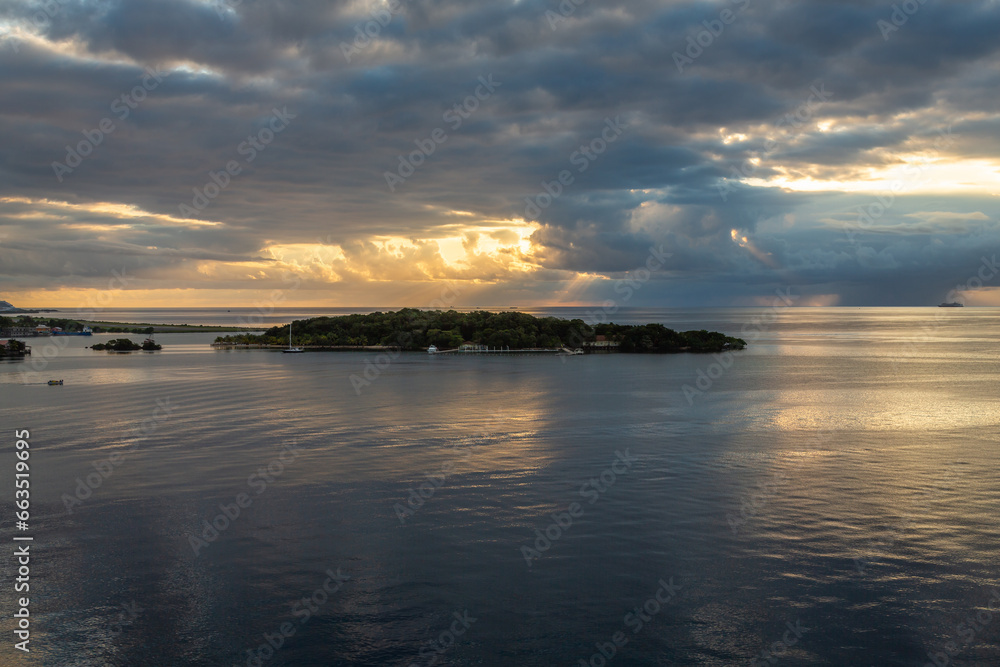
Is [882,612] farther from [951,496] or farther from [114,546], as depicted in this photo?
[114,546]

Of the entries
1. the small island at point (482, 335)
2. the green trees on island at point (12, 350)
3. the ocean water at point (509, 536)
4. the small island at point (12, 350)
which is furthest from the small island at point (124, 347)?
the ocean water at point (509, 536)

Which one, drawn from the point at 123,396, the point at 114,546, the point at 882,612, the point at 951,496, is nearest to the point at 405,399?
the point at 123,396

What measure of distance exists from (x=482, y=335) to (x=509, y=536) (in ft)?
454

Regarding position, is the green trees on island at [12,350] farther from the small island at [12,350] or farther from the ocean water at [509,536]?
the ocean water at [509,536]

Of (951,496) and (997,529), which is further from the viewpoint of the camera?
(951,496)

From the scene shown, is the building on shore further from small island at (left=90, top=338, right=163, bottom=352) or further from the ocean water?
small island at (left=90, top=338, right=163, bottom=352)

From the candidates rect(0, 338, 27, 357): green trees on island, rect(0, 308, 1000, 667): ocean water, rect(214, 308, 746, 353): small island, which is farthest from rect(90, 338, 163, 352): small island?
rect(0, 308, 1000, 667): ocean water

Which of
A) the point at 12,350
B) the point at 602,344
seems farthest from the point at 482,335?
the point at 12,350

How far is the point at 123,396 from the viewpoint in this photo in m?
76.6

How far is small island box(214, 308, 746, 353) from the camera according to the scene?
16025 centimetres

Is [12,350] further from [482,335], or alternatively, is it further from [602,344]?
[602,344]

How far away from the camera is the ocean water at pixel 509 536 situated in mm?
20844

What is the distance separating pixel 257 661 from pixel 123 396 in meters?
66.9

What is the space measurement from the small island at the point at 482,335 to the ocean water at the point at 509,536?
307ft
